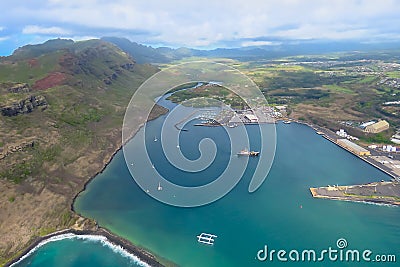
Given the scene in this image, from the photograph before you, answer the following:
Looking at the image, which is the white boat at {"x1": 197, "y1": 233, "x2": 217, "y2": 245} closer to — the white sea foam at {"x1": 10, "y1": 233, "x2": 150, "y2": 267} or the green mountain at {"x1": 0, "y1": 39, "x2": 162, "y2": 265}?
the white sea foam at {"x1": 10, "y1": 233, "x2": 150, "y2": 267}

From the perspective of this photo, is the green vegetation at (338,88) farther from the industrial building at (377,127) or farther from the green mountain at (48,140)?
the green mountain at (48,140)

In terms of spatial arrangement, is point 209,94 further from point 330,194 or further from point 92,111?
point 330,194

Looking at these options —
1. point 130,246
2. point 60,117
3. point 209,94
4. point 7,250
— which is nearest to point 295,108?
point 209,94

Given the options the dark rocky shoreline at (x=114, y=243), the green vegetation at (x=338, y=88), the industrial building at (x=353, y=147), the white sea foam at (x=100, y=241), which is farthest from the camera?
the green vegetation at (x=338, y=88)

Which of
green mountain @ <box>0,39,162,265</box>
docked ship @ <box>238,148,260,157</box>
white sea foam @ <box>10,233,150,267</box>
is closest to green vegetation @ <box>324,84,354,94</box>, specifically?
docked ship @ <box>238,148,260,157</box>

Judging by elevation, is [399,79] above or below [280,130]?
above

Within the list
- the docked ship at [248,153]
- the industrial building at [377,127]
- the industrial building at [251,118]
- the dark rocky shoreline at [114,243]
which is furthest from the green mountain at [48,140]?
the industrial building at [377,127]

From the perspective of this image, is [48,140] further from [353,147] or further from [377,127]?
[377,127]
